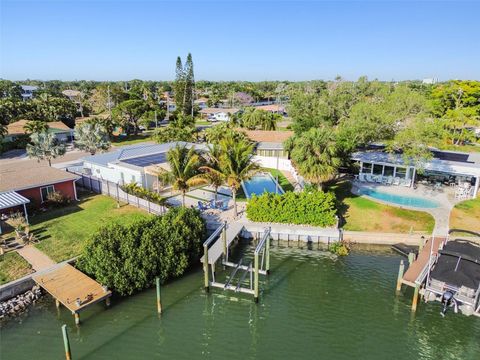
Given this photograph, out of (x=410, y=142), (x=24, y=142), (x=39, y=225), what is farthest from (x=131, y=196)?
(x=24, y=142)

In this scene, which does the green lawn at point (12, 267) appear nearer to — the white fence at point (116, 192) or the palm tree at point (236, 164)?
the white fence at point (116, 192)

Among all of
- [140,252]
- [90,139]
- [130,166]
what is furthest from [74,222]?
[90,139]

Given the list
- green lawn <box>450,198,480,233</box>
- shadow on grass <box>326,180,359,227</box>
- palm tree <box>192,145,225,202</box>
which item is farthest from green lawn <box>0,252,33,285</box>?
green lawn <box>450,198,480,233</box>

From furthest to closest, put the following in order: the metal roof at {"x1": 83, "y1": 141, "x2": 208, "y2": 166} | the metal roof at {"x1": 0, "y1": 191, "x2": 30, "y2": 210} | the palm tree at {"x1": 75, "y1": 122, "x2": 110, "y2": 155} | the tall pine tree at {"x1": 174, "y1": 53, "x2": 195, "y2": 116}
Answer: the tall pine tree at {"x1": 174, "y1": 53, "x2": 195, "y2": 116} → the palm tree at {"x1": 75, "y1": 122, "x2": 110, "y2": 155} → the metal roof at {"x1": 83, "y1": 141, "x2": 208, "y2": 166} → the metal roof at {"x1": 0, "y1": 191, "x2": 30, "y2": 210}

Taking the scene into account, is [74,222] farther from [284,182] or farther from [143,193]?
[284,182]

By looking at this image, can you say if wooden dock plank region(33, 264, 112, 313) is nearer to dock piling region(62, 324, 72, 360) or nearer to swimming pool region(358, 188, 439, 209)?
dock piling region(62, 324, 72, 360)

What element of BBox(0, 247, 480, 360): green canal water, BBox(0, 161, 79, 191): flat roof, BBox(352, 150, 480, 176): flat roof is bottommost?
BBox(0, 247, 480, 360): green canal water

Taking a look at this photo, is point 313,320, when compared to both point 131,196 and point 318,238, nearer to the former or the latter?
point 318,238
